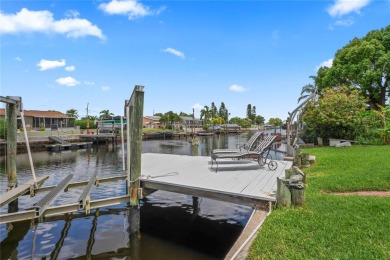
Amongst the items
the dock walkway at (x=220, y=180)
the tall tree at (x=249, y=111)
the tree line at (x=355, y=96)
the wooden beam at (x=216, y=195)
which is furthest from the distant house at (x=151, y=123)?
the wooden beam at (x=216, y=195)

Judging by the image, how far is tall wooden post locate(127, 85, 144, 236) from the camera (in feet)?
21.2

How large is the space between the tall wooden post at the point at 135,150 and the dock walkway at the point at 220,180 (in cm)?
71

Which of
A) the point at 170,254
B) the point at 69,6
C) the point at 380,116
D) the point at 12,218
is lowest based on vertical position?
the point at 170,254

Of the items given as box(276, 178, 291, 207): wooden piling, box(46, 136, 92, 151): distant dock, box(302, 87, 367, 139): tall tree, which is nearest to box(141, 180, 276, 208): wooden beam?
box(276, 178, 291, 207): wooden piling

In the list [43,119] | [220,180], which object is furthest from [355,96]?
[43,119]

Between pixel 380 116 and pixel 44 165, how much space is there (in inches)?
1078

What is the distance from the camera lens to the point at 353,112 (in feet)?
63.3

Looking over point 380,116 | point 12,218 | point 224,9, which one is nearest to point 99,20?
point 224,9

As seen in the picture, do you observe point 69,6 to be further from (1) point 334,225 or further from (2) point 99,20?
(1) point 334,225

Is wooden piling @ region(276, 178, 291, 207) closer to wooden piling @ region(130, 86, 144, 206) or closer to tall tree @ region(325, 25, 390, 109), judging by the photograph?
wooden piling @ region(130, 86, 144, 206)

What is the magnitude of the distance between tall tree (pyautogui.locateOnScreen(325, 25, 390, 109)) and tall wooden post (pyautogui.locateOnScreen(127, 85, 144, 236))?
1148 inches

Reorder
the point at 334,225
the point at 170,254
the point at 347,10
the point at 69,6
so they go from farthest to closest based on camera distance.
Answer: the point at 347,10
the point at 69,6
the point at 170,254
the point at 334,225

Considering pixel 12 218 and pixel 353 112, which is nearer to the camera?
pixel 12 218

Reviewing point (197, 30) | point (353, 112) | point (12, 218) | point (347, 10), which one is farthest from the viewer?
point (353, 112)
